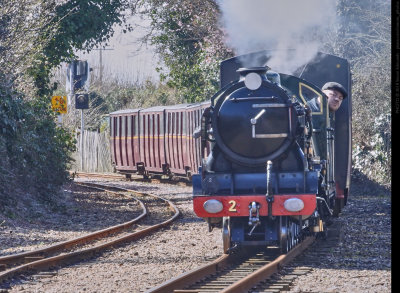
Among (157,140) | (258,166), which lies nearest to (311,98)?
(258,166)

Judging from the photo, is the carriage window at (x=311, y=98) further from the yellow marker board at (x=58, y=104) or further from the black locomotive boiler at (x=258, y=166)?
the yellow marker board at (x=58, y=104)

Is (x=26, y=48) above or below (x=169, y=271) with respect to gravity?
above

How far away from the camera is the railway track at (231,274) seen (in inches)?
265

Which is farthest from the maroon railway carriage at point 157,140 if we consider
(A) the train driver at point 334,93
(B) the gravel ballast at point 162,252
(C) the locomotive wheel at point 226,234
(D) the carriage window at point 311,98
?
(C) the locomotive wheel at point 226,234

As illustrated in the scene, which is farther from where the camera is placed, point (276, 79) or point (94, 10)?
point (94, 10)

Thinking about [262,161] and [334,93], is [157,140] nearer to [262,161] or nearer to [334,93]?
[334,93]

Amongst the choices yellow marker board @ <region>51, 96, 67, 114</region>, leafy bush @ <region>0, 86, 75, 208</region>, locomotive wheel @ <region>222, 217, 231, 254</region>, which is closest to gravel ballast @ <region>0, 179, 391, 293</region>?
locomotive wheel @ <region>222, 217, 231, 254</region>

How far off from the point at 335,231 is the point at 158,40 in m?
16.4

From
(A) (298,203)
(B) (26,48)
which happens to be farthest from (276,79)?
(B) (26,48)

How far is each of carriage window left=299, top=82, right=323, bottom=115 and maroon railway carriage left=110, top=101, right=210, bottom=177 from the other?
9305 mm

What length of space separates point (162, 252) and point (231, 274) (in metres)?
2.03

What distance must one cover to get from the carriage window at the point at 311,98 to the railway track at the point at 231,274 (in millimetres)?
1833

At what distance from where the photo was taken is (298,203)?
8.44 metres

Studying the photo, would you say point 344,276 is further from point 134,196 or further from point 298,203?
point 134,196
